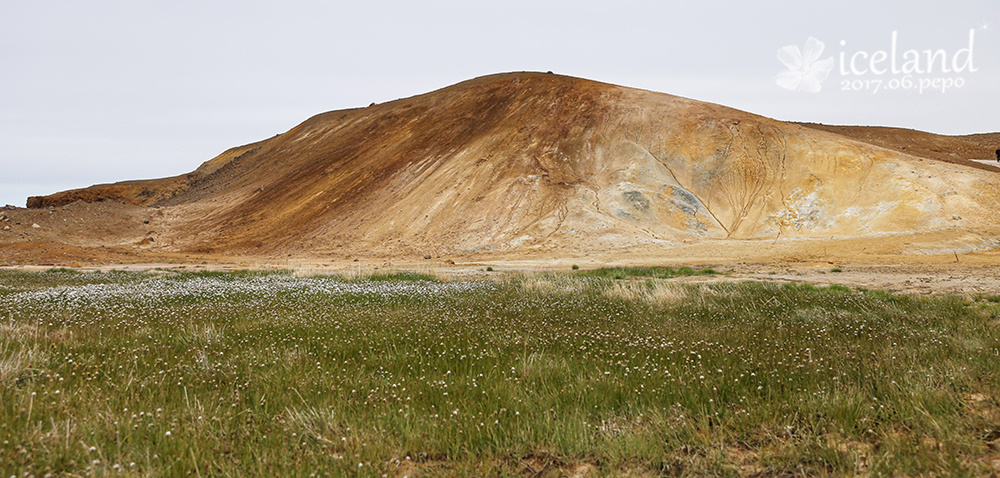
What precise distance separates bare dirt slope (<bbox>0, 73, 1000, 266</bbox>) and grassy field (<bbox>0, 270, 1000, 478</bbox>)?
2887 cm

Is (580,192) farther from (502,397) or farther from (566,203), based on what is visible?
(502,397)

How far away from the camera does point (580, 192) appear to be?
45.2m

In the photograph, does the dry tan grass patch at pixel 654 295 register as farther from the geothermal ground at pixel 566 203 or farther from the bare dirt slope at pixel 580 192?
the bare dirt slope at pixel 580 192

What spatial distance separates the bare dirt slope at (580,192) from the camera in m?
38.8

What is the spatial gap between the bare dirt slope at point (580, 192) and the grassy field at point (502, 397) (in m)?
28.9

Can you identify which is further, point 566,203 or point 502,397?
point 566,203

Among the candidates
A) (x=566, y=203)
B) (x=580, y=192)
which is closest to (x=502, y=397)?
(x=566, y=203)

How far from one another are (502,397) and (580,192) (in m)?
41.2

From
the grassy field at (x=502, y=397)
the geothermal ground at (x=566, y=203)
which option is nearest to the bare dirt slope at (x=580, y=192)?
the geothermal ground at (x=566, y=203)

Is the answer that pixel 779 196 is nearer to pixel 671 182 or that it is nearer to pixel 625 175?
pixel 671 182

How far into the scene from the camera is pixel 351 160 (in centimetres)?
6022

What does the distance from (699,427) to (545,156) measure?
4563 cm

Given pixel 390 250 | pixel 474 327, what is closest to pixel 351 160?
pixel 390 250

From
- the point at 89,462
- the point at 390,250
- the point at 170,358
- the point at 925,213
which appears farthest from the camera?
the point at 390,250
